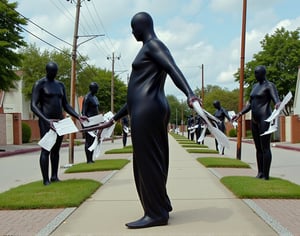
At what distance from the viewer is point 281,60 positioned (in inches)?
1790

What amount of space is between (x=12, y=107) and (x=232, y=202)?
51650mm

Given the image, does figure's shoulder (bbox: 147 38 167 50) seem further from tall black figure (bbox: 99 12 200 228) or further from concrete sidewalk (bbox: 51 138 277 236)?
concrete sidewalk (bbox: 51 138 277 236)

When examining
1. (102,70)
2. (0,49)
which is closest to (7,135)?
(0,49)

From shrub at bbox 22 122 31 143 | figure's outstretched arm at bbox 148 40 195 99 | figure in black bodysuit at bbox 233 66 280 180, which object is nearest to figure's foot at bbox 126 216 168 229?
figure's outstretched arm at bbox 148 40 195 99

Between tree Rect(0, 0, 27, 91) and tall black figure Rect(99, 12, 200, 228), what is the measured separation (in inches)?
841

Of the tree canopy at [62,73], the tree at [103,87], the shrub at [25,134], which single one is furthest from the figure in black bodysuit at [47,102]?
the tree at [103,87]

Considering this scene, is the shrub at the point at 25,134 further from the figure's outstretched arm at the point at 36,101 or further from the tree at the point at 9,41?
the figure's outstretched arm at the point at 36,101

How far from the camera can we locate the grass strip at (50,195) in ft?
23.3

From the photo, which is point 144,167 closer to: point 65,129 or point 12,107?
point 65,129

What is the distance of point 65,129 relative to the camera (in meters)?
7.94

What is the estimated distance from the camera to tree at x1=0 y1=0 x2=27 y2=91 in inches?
1020

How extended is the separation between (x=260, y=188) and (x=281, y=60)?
3903 cm

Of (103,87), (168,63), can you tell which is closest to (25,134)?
(168,63)

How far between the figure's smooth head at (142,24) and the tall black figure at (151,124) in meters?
0.16
